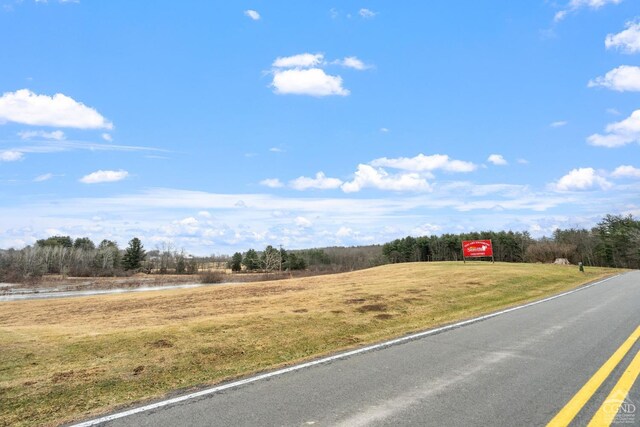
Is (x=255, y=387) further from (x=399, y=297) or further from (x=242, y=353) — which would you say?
(x=399, y=297)

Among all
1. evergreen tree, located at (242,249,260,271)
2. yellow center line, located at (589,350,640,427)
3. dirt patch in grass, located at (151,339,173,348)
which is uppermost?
evergreen tree, located at (242,249,260,271)

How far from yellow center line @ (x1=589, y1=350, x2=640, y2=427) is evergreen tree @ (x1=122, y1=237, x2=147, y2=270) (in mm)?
119807

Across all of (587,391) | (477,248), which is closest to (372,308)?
(587,391)

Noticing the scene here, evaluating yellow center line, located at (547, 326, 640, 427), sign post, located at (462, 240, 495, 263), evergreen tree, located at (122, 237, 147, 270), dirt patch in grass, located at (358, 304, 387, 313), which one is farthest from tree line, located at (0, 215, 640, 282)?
yellow center line, located at (547, 326, 640, 427)

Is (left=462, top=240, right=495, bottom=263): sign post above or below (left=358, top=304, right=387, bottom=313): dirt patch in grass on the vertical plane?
above

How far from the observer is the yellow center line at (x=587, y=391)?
4559 millimetres

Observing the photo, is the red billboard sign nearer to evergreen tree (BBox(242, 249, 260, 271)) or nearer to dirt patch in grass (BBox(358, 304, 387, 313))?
dirt patch in grass (BBox(358, 304, 387, 313))

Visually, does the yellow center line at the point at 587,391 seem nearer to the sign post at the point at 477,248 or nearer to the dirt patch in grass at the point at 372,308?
the dirt patch in grass at the point at 372,308

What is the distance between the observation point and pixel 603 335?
31.0 feet

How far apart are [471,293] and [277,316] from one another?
11.4m

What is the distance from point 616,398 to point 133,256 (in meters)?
121

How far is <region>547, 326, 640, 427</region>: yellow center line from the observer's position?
4.56m

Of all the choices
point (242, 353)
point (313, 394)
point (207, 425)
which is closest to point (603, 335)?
point (313, 394)

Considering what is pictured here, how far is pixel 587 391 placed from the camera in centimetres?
550
